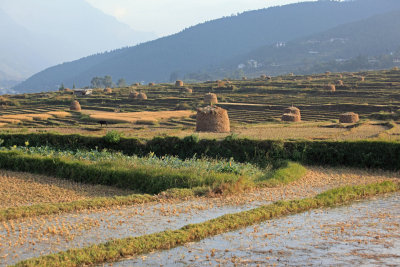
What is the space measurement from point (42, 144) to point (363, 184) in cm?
1688

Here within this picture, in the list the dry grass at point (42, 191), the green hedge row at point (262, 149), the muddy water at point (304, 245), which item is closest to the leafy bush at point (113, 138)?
the green hedge row at point (262, 149)

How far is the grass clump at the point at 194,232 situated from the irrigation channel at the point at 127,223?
389mm

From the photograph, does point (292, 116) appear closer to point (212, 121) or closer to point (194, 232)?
point (212, 121)

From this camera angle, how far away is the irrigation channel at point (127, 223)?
1013 cm

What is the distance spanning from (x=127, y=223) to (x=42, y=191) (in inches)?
228

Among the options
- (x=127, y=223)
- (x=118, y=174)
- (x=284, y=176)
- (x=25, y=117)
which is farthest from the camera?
(x=25, y=117)

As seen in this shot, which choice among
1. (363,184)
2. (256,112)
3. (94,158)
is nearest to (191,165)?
(94,158)

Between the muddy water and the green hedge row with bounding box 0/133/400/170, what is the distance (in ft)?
Result: 23.7

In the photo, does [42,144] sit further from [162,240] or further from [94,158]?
[162,240]

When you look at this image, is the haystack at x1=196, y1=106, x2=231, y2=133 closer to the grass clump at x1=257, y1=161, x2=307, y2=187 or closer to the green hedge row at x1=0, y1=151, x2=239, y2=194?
the grass clump at x1=257, y1=161, x2=307, y2=187

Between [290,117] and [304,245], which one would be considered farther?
[290,117]

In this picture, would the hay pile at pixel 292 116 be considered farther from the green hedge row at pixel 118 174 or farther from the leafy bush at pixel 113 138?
the green hedge row at pixel 118 174

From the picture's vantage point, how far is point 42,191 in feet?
55.1

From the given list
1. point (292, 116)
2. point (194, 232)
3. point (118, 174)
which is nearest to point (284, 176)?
point (118, 174)
